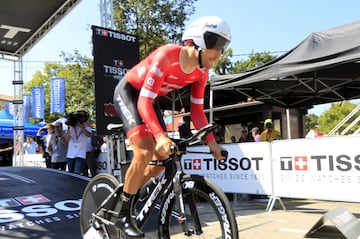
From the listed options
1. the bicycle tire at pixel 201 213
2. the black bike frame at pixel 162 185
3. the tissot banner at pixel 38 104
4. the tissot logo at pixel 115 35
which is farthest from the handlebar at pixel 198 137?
the tissot banner at pixel 38 104

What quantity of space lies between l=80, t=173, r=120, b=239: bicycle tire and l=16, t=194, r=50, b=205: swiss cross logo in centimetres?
160

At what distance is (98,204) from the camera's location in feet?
12.4

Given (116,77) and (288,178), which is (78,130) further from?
(288,178)

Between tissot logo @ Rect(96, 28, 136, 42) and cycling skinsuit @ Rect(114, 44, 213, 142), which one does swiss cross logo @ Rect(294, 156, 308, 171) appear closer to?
cycling skinsuit @ Rect(114, 44, 213, 142)

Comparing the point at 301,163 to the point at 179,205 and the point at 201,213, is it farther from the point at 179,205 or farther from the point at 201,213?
the point at 179,205

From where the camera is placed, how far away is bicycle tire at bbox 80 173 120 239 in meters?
3.42

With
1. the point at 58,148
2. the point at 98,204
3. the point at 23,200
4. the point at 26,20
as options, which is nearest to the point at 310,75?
the point at 58,148

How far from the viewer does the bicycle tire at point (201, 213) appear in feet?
8.68

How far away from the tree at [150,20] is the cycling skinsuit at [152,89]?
1391 cm

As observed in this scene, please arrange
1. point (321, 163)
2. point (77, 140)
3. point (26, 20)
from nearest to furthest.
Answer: point (321, 163)
point (77, 140)
point (26, 20)

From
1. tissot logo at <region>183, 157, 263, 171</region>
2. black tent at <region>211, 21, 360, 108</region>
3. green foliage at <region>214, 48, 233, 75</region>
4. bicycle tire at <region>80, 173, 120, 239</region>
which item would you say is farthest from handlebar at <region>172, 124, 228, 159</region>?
green foliage at <region>214, 48, 233, 75</region>

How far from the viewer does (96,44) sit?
753 centimetres

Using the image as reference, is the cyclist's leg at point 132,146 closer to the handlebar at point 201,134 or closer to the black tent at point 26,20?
the handlebar at point 201,134

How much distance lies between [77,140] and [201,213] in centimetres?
576
